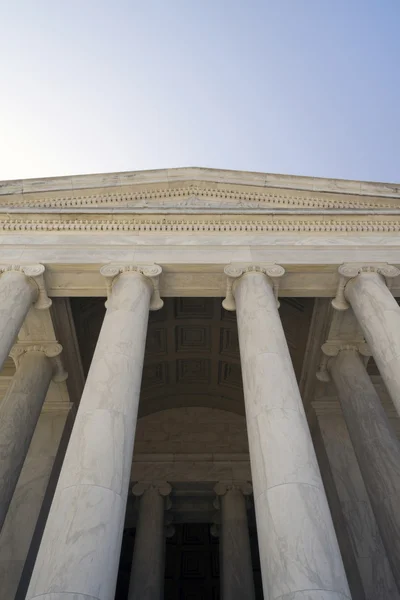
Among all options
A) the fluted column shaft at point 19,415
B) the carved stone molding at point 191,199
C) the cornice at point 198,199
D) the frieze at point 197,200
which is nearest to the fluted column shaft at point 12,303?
the fluted column shaft at point 19,415

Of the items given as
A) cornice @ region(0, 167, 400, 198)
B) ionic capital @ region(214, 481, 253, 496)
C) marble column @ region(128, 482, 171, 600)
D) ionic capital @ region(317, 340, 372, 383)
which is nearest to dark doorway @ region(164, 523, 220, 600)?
marble column @ region(128, 482, 171, 600)

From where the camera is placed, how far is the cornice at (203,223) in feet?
66.1

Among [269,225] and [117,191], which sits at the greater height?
[117,191]

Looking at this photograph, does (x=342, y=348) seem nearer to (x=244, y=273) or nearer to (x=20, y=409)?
(x=244, y=273)

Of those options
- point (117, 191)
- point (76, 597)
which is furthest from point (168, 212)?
point (76, 597)

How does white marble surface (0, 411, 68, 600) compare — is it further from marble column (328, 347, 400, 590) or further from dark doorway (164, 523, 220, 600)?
marble column (328, 347, 400, 590)

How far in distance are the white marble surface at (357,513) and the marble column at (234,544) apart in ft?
20.3

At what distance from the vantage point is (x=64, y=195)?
2241cm

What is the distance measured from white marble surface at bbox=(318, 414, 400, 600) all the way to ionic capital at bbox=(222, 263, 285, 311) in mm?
8845

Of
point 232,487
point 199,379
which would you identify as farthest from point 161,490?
point 199,379

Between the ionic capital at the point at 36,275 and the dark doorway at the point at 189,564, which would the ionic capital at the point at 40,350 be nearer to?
the ionic capital at the point at 36,275

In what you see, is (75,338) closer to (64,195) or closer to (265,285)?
(64,195)

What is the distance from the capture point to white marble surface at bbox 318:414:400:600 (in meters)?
17.6

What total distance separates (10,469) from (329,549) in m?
12.8
